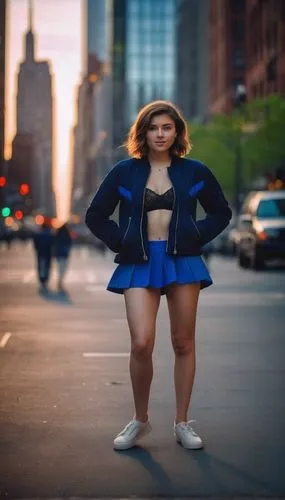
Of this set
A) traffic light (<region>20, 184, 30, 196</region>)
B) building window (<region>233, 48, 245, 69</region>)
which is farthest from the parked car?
building window (<region>233, 48, 245, 69</region>)

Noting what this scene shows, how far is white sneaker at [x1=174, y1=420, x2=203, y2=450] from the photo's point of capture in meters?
7.21

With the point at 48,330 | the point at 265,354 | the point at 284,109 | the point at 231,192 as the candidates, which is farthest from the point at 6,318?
the point at 231,192

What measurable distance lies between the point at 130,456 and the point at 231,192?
260 feet

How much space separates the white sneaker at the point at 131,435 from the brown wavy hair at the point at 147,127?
1516 millimetres

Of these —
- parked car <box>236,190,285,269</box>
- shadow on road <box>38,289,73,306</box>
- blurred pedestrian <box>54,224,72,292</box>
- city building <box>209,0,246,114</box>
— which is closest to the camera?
shadow on road <box>38,289,73,306</box>

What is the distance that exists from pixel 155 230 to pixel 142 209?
0.48 ft

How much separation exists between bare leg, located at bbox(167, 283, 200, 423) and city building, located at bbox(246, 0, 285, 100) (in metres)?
68.7

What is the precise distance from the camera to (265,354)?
1273 cm

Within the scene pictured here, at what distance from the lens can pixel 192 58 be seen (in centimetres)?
18325

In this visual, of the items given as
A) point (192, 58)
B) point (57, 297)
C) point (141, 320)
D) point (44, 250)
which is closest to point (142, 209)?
point (141, 320)

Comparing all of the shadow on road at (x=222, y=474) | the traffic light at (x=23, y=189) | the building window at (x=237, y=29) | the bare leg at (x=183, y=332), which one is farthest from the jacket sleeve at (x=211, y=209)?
the building window at (x=237, y=29)

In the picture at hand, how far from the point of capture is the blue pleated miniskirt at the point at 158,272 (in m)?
7.07

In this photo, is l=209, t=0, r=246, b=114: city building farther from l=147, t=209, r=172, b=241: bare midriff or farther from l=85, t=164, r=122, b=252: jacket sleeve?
l=147, t=209, r=172, b=241: bare midriff

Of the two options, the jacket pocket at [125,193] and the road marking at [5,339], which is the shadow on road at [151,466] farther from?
the road marking at [5,339]
